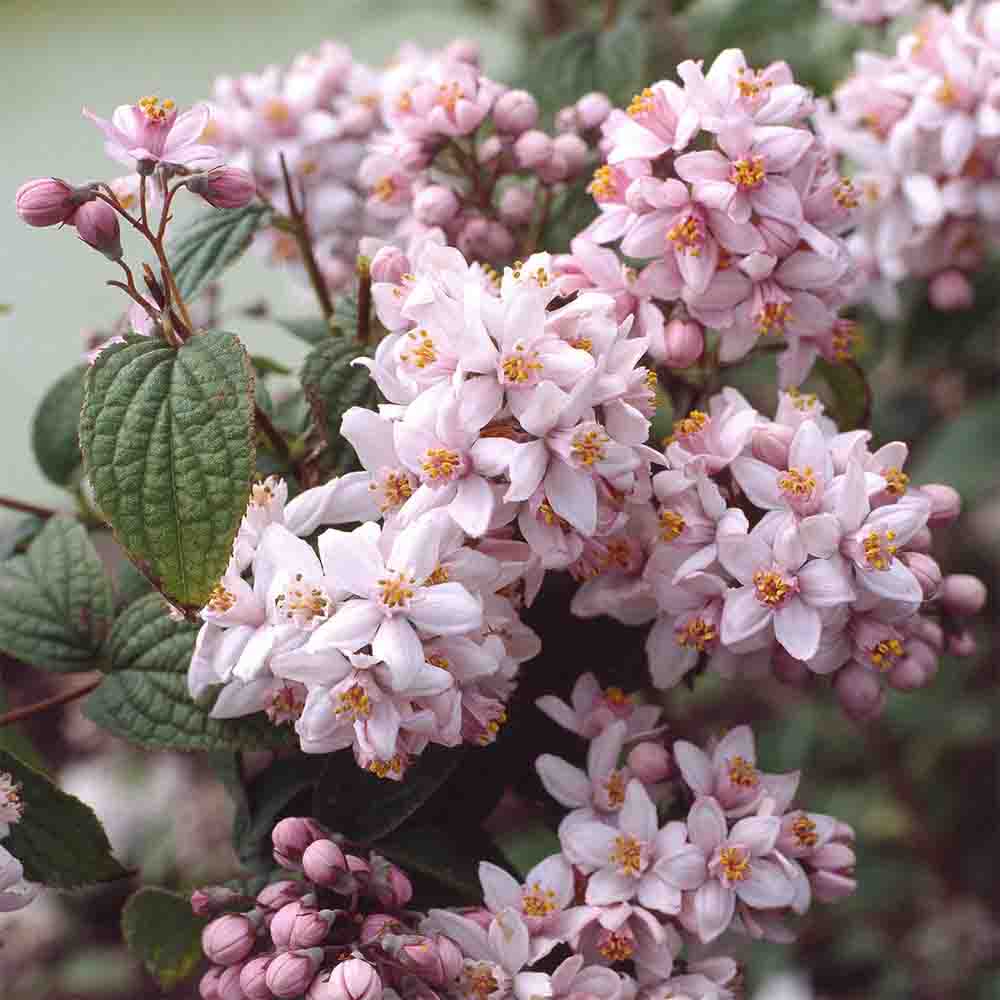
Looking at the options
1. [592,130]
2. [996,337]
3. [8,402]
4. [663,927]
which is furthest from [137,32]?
[663,927]

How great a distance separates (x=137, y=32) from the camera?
3.16 meters

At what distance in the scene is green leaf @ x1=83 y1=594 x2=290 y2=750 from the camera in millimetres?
807

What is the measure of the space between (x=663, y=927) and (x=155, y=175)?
1.87 ft

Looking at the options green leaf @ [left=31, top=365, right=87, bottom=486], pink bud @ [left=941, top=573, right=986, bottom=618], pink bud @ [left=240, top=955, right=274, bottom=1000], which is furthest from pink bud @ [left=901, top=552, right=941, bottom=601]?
green leaf @ [left=31, top=365, right=87, bottom=486]

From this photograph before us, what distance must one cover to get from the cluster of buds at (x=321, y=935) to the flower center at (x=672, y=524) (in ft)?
0.85

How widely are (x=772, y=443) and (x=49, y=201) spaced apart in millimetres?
457

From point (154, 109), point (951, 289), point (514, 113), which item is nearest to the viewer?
point (154, 109)

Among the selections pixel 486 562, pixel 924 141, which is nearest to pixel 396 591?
pixel 486 562

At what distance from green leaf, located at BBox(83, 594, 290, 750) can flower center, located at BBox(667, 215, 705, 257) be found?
397mm

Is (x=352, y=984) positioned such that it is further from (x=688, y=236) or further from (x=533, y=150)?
(x=533, y=150)

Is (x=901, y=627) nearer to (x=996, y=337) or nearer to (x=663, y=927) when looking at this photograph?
(x=663, y=927)

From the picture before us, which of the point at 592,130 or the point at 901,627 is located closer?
the point at 901,627

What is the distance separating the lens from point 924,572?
798 millimetres

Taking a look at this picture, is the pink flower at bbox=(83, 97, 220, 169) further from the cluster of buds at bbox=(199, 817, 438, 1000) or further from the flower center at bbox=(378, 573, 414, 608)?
the cluster of buds at bbox=(199, 817, 438, 1000)
